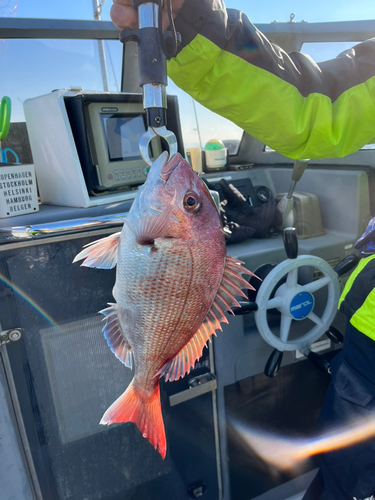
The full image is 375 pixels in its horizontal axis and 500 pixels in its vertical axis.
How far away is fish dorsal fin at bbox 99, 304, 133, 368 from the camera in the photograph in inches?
43.8

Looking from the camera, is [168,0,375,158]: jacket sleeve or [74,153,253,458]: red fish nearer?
[74,153,253,458]: red fish

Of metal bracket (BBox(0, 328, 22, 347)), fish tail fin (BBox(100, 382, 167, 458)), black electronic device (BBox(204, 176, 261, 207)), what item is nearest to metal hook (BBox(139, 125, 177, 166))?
fish tail fin (BBox(100, 382, 167, 458))

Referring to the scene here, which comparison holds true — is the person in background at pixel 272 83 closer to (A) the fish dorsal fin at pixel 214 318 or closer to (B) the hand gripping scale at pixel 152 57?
(B) the hand gripping scale at pixel 152 57

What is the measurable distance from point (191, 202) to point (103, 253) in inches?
11.7

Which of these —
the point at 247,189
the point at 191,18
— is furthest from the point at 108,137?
the point at 247,189

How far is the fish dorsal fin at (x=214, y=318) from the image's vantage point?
1048 mm

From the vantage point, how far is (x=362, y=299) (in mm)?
1526

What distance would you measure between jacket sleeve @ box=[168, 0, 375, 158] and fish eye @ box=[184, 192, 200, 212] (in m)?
0.56

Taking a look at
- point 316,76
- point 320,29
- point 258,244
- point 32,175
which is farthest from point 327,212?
point 32,175

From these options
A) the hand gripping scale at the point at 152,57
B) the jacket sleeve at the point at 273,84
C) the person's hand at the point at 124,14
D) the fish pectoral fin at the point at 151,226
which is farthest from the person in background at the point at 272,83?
the fish pectoral fin at the point at 151,226

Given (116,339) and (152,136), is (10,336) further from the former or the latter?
(152,136)

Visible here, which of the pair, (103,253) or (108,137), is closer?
(103,253)

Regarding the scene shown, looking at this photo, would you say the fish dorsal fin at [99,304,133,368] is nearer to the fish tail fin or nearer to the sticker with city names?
the fish tail fin

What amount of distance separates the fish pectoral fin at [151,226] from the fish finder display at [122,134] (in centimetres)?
84
